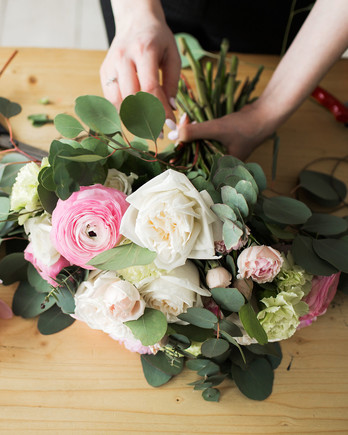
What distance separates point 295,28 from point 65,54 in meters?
0.60

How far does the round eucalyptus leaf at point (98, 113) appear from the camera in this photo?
56 centimetres

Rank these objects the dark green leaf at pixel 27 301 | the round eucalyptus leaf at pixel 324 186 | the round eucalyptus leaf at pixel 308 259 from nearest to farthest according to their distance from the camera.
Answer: the round eucalyptus leaf at pixel 308 259
the dark green leaf at pixel 27 301
the round eucalyptus leaf at pixel 324 186

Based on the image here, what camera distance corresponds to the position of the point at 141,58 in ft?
2.47

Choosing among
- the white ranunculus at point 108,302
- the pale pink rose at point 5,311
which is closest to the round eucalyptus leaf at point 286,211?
the white ranunculus at point 108,302

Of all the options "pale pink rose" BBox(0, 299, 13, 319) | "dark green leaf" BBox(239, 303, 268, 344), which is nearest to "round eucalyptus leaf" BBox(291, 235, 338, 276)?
"dark green leaf" BBox(239, 303, 268, 344)

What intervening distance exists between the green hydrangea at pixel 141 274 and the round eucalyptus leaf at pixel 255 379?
229mm

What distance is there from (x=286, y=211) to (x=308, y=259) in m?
0.08

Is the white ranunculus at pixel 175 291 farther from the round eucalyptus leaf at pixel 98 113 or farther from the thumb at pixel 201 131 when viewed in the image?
the thumb at pixel 201 131

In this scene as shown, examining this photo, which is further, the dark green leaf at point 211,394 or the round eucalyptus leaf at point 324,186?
the round eucalyptus leaf at point 324,186

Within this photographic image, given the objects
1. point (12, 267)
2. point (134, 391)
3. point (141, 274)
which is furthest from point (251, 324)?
point (12, 267)

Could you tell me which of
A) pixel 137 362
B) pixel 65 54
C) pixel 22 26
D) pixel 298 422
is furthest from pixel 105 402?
pixel 22 26

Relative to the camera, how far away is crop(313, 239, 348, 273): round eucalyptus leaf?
0.58 metres

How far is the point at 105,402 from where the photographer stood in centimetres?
63

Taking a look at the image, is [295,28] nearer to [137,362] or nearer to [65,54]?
[65,54]
